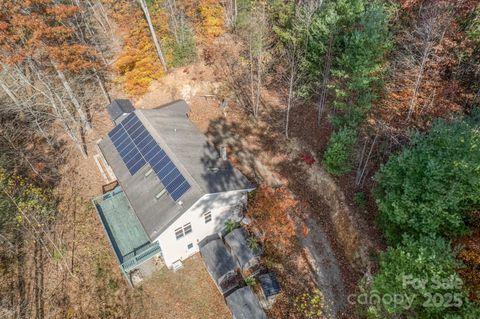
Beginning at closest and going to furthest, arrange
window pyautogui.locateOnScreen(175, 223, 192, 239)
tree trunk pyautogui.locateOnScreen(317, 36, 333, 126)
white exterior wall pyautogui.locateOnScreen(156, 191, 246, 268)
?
white exterior wall pyautogui.locateOnScreen(156, 191, 246, 268) < window pyautogui.locateOnScreen(175, 223, 192, 239) < tree trunk pyautogui.locateOnScreen(317, 36, 333, 126)

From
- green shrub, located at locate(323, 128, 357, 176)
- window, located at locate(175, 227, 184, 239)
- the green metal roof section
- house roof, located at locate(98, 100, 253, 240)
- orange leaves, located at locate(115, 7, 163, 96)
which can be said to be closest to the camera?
house roof, located at locate(98, 100, 253, 240)

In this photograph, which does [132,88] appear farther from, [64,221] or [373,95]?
[373,95]

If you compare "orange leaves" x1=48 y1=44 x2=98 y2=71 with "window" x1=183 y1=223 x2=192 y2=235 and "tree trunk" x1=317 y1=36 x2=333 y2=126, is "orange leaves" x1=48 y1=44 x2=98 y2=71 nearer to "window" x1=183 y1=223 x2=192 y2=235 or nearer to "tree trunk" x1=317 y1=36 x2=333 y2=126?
"window" x1=183 y1=223 x2=192 y2=235

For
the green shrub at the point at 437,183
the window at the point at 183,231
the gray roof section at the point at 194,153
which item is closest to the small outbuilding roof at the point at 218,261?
the window at the point at 183,231

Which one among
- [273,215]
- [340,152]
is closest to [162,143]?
[273,215]

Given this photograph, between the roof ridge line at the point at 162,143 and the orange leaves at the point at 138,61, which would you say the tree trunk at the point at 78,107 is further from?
the roof ridge line at the point at 162,143

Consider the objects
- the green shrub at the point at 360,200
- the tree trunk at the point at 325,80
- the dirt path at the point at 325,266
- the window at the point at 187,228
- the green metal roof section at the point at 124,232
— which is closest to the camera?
the dirt path at the point at 325,266

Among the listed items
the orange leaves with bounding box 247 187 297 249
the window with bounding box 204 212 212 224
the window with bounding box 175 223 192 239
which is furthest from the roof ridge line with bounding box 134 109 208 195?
the orange leaves with bounding box 247 187 297 249
